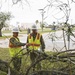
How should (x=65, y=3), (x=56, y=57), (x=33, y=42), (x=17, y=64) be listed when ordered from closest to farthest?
1. (x=56, y=57)
2. (x=65, y=3)
3. (x=17, y=64)
4. (x=33, y=42)

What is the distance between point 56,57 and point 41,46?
121 inches

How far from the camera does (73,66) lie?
5988 millimetres

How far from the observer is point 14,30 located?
839cm

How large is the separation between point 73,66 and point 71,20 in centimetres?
99

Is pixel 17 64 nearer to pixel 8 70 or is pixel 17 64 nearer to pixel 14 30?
pixel 14 30

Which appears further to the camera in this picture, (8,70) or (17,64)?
(17,64)

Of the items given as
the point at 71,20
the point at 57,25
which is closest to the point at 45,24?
the point at 57,25

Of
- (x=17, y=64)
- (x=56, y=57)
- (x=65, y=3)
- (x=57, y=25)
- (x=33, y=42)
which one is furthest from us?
(x=33, y=42)

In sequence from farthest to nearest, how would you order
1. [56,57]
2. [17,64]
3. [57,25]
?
[17,64] → [57,25] → [56,57]

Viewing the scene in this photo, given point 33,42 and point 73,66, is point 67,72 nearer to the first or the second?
point 73,66

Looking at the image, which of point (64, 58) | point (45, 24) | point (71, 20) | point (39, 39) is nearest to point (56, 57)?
point (64, 58)

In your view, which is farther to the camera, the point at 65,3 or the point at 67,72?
the point at 65,3

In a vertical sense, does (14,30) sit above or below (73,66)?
above

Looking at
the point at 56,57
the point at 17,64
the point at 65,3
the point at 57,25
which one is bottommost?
the point at 17,64
